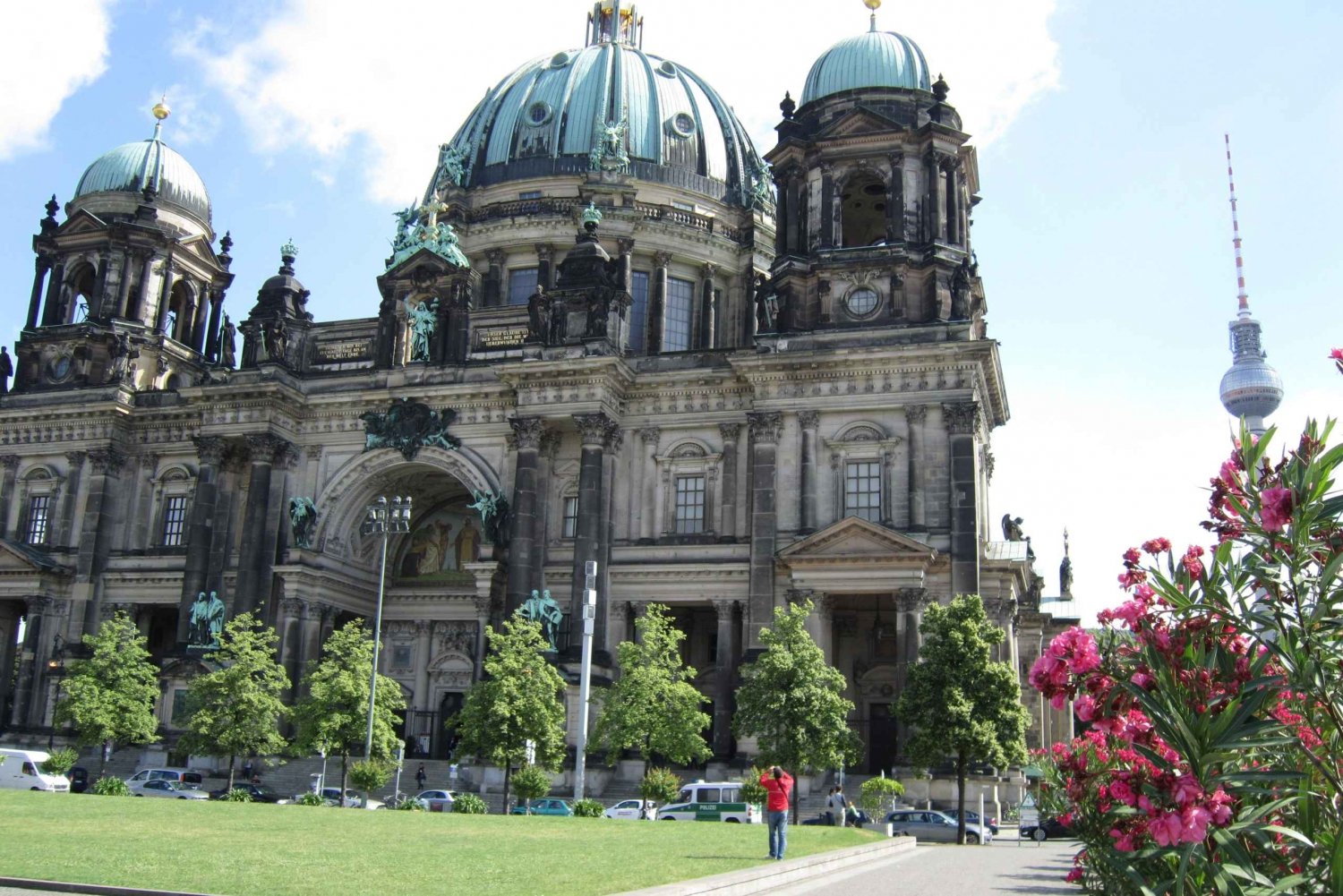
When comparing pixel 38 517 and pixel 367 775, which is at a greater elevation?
pixel 38 517

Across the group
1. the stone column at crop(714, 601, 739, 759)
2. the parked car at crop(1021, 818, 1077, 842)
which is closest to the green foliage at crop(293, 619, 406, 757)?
the stone column at crop(714, 601, 739, 759)

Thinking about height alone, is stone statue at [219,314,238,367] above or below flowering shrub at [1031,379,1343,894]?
above

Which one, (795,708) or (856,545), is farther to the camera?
(856,545)

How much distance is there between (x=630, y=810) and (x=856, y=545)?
12.1 m

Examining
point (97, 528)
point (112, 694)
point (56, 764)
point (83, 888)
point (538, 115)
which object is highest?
point (538, 115)

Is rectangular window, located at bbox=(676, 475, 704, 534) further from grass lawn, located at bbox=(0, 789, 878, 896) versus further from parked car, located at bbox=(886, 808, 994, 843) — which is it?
grass lawn, located at bbox=(0, 789, 878, 896)

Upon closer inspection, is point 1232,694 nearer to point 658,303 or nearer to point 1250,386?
point 658,303

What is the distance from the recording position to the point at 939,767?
138ft

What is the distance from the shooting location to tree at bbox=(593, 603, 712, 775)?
40.0m

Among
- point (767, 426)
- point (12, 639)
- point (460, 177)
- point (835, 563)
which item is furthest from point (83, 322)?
point (835, 563)

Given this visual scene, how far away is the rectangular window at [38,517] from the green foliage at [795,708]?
36.7 m

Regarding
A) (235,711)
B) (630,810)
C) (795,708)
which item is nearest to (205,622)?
(235,711)

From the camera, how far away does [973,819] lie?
40.3 metres

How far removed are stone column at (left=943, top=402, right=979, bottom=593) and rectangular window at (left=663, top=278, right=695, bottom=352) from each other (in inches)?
817
